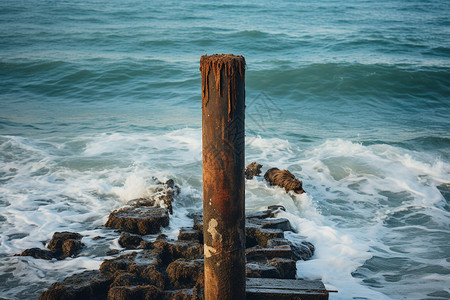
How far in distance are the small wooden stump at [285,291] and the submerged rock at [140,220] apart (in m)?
2.18

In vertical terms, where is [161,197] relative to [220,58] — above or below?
below

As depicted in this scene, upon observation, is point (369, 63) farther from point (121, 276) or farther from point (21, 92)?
point (121, 276)

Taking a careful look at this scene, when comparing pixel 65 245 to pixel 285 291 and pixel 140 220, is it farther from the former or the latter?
pixel 285 291

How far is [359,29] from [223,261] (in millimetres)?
23644

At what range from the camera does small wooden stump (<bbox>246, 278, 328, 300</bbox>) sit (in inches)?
128

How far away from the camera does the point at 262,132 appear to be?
11.6 metres

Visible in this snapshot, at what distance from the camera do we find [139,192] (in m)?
6.96

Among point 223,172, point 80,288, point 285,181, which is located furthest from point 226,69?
point 285,181

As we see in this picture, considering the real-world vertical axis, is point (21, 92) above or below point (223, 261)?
above

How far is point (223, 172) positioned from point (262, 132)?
29.0 feet

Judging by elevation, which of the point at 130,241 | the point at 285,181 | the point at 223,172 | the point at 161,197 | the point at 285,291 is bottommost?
the point at 130,241

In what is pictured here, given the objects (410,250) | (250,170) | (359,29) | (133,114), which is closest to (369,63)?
(359,29)

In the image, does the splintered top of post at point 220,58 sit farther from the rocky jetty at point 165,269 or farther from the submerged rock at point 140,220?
the submerged rock at point 140,220

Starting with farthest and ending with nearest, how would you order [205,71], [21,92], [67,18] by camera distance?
1. [67,18]
2. [21,92]
3. [205,71]
